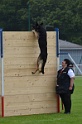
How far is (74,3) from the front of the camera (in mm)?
68062

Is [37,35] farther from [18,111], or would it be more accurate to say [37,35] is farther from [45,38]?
[18,111]

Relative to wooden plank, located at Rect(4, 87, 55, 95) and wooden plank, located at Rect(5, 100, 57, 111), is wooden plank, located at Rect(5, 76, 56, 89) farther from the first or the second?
wooden plank, located at Rect(5, 100, 57, 111)

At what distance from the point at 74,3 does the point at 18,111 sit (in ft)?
174

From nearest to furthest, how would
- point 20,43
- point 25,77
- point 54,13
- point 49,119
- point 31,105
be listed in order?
point 49,119, point 20,43, point 25,77, point 31,105, point 54,13

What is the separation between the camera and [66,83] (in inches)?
635

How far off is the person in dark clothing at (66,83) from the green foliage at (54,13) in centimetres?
4550

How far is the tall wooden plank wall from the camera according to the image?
15.6 m

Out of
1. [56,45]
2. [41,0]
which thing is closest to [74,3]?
[41,0]

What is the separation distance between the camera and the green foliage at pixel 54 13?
63.0 metres

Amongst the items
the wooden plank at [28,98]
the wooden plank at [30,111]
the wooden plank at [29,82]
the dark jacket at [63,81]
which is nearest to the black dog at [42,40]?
the wooden plank at [29,82]

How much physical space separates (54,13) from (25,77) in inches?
2049

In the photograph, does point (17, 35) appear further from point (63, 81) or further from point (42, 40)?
point (63, 81)

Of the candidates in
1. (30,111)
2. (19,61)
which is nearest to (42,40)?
(19,61)

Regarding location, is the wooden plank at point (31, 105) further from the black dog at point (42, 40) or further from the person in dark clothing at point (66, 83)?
the black dog at point (42, 40)
